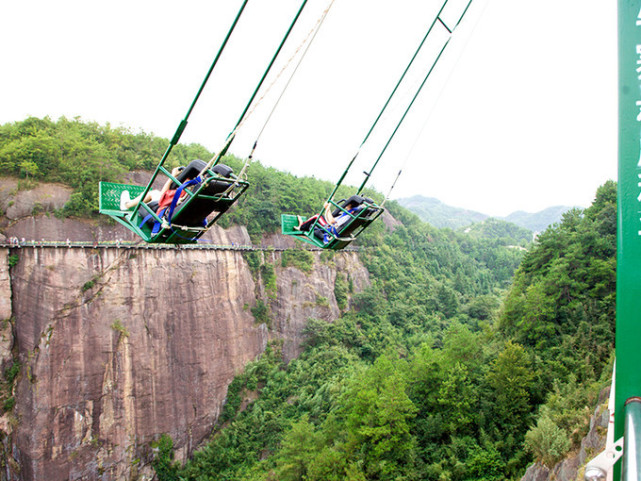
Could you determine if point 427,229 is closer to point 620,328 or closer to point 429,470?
point 429,470

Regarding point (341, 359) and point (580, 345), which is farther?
point (341, 359)

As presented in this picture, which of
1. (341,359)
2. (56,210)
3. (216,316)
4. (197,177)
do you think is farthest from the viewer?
(341,359)

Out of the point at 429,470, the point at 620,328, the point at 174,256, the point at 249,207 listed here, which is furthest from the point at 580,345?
the point at 249,207

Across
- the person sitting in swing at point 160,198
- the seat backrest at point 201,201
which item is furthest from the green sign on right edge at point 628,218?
the person sitting in swing at point 160,198

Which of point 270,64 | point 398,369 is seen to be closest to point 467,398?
point 398,369

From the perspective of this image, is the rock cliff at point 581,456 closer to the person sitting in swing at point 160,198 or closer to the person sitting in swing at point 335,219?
the person sitting in swing at point 335,219
